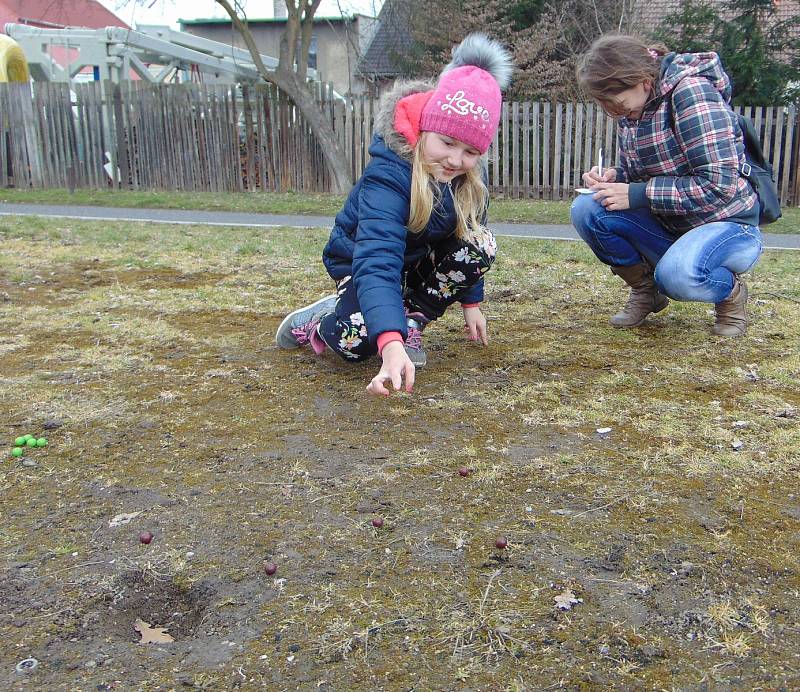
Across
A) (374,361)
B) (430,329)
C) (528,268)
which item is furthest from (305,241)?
(374,361)

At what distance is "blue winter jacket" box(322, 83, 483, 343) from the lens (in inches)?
118

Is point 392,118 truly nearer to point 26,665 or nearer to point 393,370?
point 393,370

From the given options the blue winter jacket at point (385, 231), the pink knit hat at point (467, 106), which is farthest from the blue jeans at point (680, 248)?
the pink knit hat at point (467, 106)

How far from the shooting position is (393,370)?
2.72 m

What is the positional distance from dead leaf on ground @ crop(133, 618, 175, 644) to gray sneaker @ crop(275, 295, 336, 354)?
2.12 meters

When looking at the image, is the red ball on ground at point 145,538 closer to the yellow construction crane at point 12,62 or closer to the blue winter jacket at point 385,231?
the blue winter jacket at point 385,231

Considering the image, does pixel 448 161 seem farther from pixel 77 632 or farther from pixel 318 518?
pixel 77 632

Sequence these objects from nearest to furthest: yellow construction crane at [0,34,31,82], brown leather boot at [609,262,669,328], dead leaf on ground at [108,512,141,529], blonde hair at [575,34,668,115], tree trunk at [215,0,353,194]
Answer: dead leaf on ground at [108,512,141,529] < blonde hair at [575,34,668,115] < brown leather boot at [609,262,669,328] < tree trunk at [215,0,353,194] < yellow construction crane at [0,34,31,82]

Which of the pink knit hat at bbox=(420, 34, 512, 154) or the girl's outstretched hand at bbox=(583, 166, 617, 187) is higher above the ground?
the pink knit hat at bbox=(420, 34, 512, 154)

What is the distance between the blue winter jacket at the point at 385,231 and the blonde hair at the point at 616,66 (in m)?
0.86

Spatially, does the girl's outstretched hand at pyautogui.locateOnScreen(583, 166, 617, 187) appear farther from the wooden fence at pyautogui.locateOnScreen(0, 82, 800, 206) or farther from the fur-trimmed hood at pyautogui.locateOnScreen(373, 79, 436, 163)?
the wooden fence at pyautogui.locateOnScreen(0, 82, 800, 206)

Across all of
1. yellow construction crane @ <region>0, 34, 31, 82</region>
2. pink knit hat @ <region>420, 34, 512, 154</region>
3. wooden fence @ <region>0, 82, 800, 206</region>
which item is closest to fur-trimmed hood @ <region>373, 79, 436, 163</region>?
pink knit hat @ <region>420, 34, 512, 154</region>

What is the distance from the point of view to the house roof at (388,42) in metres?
21.2

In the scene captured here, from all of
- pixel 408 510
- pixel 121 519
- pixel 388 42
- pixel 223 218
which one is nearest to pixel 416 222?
pixel 408 510
